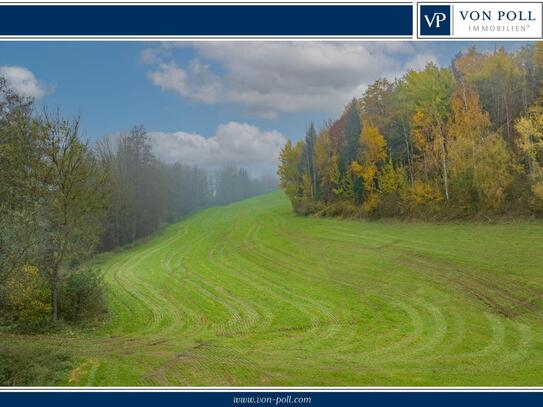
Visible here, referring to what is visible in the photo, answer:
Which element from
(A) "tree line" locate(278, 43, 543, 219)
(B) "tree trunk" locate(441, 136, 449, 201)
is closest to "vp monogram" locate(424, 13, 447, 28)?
(A) "tree line" locate(278, 43, 543, 219)

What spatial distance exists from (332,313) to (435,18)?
9560mm

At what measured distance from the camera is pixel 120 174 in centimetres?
2319

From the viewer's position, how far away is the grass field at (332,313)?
757 centimetres

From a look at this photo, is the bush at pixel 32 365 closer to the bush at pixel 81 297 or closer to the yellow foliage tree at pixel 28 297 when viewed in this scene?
the yellow foliage tree at pixel 28 297

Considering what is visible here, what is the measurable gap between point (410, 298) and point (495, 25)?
9.89 m

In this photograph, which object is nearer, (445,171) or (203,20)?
(203,20)

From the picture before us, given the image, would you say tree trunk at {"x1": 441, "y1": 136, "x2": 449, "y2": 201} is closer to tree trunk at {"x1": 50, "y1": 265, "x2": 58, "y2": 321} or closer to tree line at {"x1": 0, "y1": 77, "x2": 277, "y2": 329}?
tree line at {"x1": 0, "y1": 77, "x2": 277, "y2": 329}

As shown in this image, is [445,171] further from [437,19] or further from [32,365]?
[32,365]

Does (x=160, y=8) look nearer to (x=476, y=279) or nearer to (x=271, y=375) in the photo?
(x=271, y=375)

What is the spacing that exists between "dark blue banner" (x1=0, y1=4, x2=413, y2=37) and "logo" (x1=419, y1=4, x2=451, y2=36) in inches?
7.7

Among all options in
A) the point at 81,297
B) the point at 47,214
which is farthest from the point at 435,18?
the point at 81,297

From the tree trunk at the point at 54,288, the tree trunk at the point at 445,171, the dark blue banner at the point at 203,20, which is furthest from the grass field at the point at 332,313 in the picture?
the dark blue banner at the point at 203,20

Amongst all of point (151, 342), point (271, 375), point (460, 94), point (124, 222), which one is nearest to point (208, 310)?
point (151, 342)

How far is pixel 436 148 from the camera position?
25219mm
